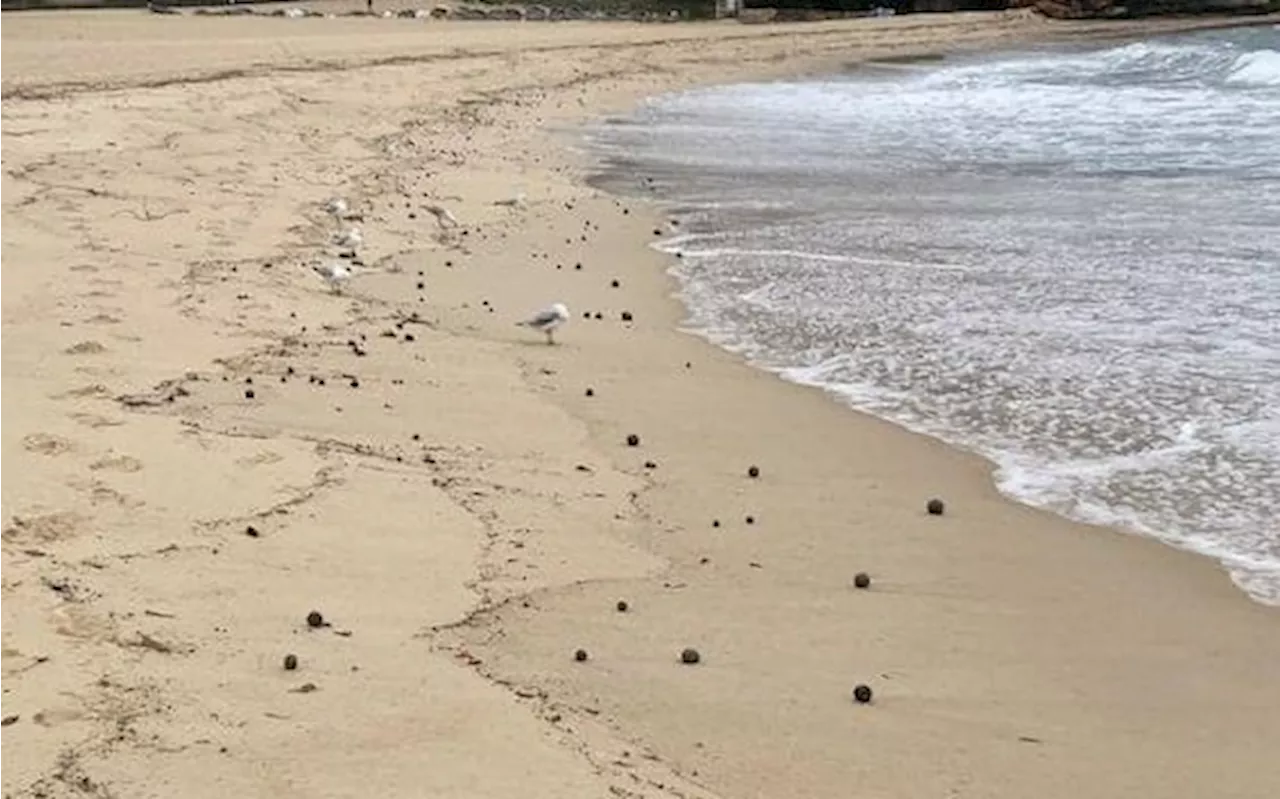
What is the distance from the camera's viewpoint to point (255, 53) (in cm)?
2389

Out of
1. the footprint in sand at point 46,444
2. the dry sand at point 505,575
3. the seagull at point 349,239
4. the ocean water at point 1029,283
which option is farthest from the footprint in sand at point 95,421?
the seagull at point 349,239

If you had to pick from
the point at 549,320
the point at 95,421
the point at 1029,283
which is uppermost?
the point at 95,421

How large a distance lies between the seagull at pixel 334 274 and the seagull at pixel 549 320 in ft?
3.69

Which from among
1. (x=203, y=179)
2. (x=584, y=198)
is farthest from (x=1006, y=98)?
(x=203, y=179)

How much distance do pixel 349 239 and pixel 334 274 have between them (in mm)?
1249

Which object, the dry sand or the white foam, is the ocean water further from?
the white foam

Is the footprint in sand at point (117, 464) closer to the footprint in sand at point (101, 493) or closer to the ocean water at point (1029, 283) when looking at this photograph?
the footprint in sand at point (101, 493)

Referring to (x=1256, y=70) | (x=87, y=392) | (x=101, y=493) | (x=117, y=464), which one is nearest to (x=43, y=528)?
(x=101, y=493)

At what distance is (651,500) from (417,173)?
875 centimetres

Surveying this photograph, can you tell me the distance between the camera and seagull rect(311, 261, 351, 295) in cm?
862

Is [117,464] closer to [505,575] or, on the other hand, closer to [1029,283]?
[505,575]

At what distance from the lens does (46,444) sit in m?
5.21

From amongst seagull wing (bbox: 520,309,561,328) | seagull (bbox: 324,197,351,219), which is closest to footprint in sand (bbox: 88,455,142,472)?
seagull wing (bbox: 520,309,561,328)

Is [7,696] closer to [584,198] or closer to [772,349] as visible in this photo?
[772,349]
